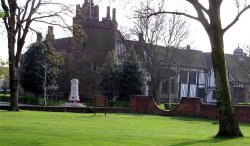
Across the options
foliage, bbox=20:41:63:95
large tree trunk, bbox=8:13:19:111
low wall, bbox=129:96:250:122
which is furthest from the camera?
foliage, bbox=20:41:63:95

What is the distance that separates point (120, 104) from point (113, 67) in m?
9.81

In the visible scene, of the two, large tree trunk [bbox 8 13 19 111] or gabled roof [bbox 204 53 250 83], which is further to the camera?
gabled roof [bbox 204 53 250 83]

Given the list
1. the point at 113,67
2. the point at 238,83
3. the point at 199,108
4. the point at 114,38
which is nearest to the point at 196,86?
the point at 238,83

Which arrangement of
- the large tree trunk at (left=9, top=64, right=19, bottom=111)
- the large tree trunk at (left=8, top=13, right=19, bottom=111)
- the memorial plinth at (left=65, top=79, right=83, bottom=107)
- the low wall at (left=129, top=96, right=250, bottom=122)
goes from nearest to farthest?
the large tree trunk at (left=8, top=13, right=19, bottom=111) → the large tree trunk at (left=9, top=64, right=19, bottom=111) → the low wall at (left=129, top=96, right=250, bottom=122) → the memorial plinth at (left=65, top=79, right=83, bottom=107)

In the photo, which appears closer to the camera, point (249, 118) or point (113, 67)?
point (249, 118)

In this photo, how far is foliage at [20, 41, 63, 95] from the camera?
57.5 meters

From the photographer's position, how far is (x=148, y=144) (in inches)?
486

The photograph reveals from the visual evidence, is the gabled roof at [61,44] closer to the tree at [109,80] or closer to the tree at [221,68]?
the tree at [109,80]

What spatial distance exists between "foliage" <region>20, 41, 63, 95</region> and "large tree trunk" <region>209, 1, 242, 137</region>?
42.9 meters

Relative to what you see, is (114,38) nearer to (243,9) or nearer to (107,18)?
(107,18)

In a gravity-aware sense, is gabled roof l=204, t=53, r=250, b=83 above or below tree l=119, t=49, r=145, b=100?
above

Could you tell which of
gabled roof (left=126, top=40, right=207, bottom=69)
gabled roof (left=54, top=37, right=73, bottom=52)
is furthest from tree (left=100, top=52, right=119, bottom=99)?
gabled roof (left=54, top=37, right=73, bottom=52)

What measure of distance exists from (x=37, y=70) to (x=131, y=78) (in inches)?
464

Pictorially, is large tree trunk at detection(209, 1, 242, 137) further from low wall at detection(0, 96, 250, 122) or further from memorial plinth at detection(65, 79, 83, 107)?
memorial plinth at detection(65, 79, 83, 107)
